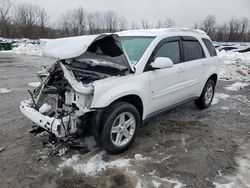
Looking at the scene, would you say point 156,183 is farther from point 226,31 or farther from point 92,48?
point 226,31

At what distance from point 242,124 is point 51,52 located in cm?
420

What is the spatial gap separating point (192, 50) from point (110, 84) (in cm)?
254

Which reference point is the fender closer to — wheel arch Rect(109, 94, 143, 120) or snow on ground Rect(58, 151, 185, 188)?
wheel arch Rect(109, 94, 143, 120)

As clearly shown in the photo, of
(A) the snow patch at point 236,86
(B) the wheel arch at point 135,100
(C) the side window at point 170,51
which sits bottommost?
(A) the snow patch at point 236,86

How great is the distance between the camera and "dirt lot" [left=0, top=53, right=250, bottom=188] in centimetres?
316

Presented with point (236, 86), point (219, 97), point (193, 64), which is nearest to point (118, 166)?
point (193, 64)

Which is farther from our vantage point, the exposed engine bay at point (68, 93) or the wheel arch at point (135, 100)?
the wheel arch at point (135, 100)

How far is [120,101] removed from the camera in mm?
3709

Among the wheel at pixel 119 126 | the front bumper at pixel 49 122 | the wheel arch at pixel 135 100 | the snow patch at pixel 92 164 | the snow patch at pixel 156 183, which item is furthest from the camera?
the wheel arch at pixel 135 100

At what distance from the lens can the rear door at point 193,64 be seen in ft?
16.2

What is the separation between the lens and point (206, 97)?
6.08 metres

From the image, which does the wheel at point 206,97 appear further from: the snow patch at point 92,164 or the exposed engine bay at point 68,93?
the snow patch at point 92,164

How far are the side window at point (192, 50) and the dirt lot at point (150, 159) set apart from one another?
1402 mm

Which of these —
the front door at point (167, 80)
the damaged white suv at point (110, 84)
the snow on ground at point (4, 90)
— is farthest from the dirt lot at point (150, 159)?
the snow on ground at point (4, 90)
